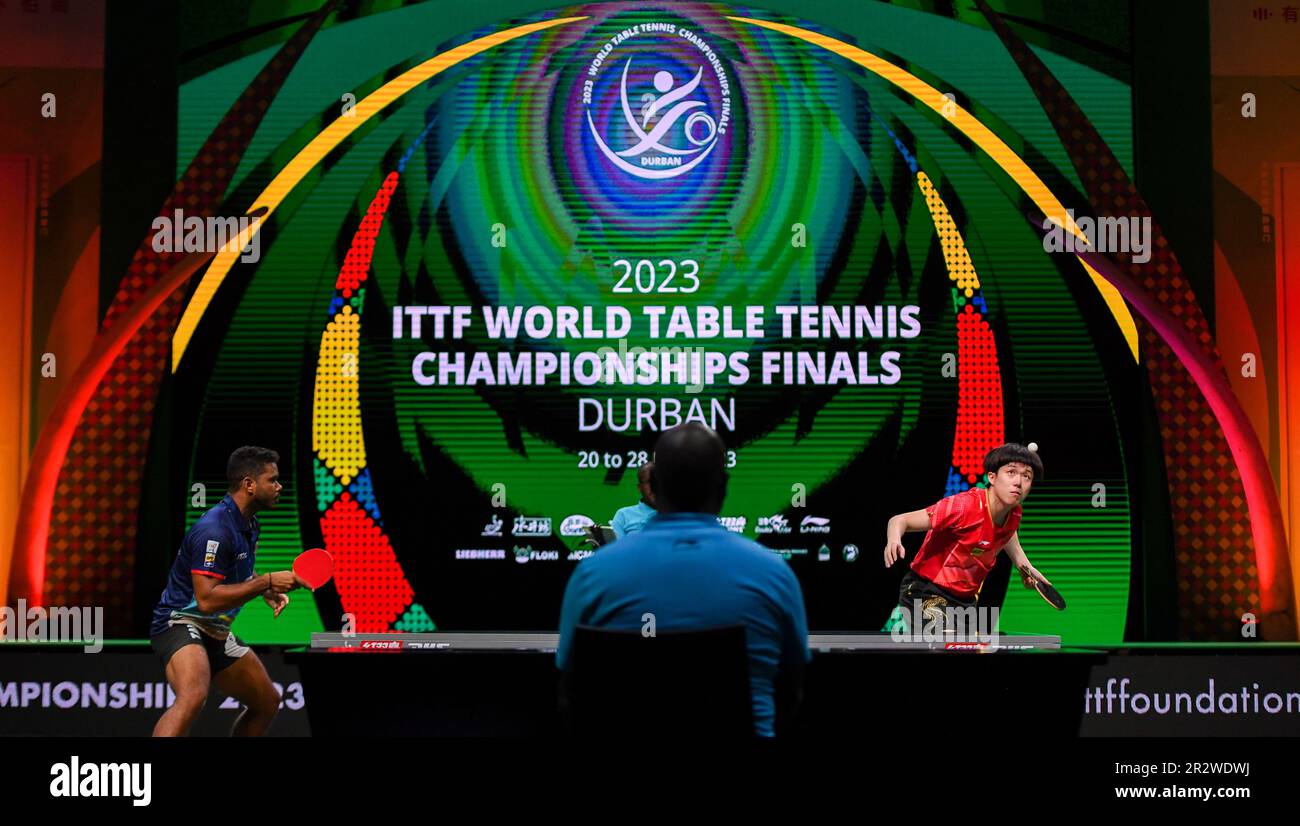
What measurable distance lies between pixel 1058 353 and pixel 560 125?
2.67 meters

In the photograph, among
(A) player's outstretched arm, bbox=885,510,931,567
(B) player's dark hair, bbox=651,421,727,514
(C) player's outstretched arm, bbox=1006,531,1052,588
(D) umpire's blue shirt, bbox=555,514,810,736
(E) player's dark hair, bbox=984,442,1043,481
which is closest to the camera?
(D) umpire's blue shirt, bbox=555,514,810,736

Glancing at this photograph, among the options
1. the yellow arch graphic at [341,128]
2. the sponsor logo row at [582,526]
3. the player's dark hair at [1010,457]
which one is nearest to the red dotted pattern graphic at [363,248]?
the yellow arch graphic at [341,128]

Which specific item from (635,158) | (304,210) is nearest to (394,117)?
(304,210)

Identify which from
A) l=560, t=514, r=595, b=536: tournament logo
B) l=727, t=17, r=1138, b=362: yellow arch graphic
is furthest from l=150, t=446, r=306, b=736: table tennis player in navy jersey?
l=727, t=17, r=1138, b=362: yellow arch graphic

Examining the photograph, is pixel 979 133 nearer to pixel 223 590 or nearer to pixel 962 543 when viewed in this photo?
pixel 962 543

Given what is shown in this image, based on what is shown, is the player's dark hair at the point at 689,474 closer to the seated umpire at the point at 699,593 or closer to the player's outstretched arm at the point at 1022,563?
the seated umpire at the point at 699,593

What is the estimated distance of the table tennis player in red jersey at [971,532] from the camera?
18.7 ft

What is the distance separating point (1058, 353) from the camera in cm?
623

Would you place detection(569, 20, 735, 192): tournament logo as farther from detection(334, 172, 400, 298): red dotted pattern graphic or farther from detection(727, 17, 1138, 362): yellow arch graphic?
detection(334, 172, 400, 298): red dotted pattern graphic

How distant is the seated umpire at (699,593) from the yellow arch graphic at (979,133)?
4390 mm

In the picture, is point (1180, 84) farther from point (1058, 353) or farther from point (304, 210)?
point (304, 210)

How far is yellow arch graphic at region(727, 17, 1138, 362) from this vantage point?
6.25 m

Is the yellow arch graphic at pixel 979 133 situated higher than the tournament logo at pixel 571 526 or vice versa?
the yellow arch graphic at pixel 979 133
